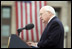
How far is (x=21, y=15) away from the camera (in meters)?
8.98

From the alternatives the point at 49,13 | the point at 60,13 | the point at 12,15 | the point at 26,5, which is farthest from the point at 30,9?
the point at 49,13

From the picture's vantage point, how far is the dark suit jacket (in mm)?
2641

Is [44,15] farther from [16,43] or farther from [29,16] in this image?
[29,16]

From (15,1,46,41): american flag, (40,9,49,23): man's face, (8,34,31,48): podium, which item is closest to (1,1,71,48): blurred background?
(15,1,46,41): american flag

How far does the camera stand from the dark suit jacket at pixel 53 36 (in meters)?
2.64

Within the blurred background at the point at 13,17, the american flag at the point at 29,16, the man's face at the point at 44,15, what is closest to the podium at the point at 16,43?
the man's face at the point at 44,15

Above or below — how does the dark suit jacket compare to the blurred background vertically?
below

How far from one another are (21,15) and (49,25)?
20.6ft

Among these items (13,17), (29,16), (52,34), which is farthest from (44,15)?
(13,17)

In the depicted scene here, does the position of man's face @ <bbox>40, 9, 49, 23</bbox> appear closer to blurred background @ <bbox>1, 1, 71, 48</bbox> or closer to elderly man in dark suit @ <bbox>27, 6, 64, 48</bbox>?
elderly man in dark suit @ <bbox>27, 6, 64, 48</bbox>

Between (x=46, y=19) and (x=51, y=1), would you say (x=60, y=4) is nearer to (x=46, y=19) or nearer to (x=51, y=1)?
(x=51, y=1)

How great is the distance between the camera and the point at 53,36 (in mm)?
2639

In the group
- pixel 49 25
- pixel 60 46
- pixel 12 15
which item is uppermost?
pixel 12 15

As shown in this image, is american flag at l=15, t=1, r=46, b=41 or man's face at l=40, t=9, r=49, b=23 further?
american flag at l=15, t=1, r=46, b=41
